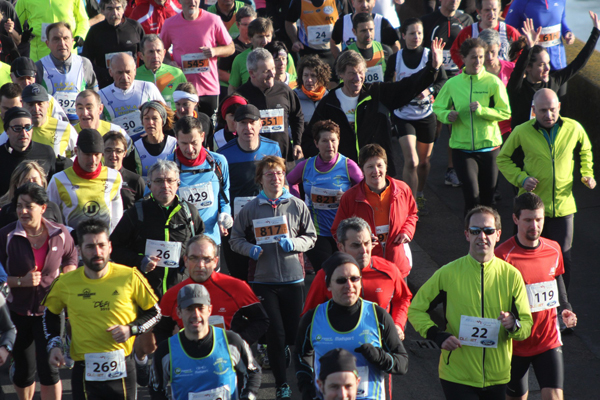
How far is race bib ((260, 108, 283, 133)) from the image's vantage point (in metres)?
8.90

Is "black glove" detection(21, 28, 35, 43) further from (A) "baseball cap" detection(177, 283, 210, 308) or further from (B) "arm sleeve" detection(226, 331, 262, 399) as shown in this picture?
(B) "arm sleeve" detection(226, 331, 262, 399)

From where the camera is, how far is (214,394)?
5.33 m

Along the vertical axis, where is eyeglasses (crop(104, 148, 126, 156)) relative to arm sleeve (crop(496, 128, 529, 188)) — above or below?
above

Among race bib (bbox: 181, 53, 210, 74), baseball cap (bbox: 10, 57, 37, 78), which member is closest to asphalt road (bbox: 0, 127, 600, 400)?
race bib (bbox: 181, 53, 210, 74)

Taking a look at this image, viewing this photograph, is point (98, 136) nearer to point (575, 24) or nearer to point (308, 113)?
point (308, 113)

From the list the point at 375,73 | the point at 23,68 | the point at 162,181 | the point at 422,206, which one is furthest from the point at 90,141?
the point at 422,206

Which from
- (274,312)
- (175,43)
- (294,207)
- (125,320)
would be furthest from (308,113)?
(125,320)

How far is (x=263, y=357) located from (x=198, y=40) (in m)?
4.55

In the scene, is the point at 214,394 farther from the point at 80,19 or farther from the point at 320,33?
the point at 80,19

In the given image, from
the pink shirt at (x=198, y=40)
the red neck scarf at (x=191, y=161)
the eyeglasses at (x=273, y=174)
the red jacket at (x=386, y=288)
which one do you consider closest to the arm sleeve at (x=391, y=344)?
the red jacket at (x=386, y=288)

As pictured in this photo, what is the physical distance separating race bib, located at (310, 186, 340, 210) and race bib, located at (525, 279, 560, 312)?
2130 mm

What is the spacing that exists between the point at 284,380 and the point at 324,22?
6.40m

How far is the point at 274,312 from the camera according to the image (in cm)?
686

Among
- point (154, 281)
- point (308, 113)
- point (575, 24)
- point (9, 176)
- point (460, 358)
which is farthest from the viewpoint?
point (575, 24)
